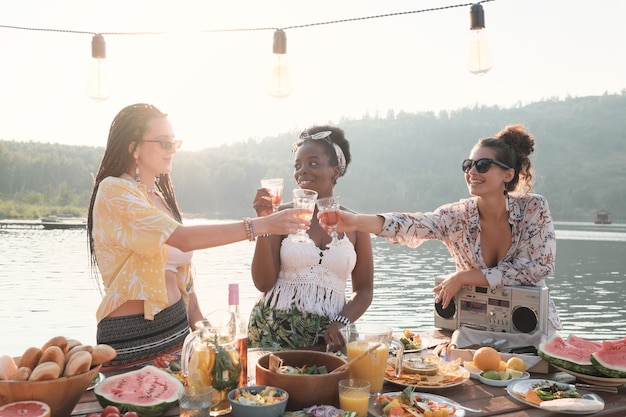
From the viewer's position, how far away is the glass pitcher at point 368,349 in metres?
2.11

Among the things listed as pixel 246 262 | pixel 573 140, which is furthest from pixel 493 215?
pixel 573 140

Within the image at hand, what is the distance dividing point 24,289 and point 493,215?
28179 mm

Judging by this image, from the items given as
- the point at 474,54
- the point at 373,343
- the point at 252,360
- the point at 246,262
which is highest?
the point at 474,54

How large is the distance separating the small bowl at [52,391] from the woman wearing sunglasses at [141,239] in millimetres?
742

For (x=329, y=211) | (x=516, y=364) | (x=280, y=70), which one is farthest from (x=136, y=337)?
(x=280, y=70)

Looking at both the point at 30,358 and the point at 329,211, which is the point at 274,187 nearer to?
the point at 329,211

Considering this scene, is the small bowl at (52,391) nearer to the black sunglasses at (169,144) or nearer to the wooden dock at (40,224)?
the black sunglasses at (169,144)

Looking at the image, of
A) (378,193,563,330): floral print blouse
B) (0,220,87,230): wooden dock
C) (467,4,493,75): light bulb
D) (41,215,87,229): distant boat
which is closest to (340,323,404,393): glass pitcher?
(378,193,563,330): floral print blouse

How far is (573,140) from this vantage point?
91.6 metres

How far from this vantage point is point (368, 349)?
207cm

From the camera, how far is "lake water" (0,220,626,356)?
20156mm

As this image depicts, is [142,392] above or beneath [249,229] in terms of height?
beneath

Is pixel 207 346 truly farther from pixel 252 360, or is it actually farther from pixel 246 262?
→ pixel 246 262

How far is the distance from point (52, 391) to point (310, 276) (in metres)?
1.76
